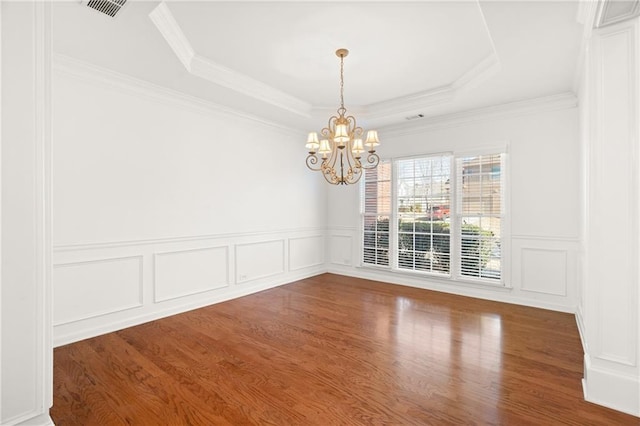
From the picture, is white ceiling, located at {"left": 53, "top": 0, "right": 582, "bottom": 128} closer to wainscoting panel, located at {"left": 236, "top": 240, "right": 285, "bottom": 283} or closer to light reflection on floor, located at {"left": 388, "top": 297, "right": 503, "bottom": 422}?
wainscoting panel, located at {"left": 236, "top": 240, "right": 285, "bottom": 283}

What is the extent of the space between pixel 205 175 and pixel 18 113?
2817 millimetres

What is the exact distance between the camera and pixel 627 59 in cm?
213

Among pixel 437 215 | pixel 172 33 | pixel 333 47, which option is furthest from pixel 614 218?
pixel 172 33

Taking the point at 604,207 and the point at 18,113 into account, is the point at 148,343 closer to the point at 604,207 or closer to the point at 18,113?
the point at 18,113

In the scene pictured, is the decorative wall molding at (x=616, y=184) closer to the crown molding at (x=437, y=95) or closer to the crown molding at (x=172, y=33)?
the crown molding at (x=437, y=95)

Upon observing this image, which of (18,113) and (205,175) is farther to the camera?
(205,175)

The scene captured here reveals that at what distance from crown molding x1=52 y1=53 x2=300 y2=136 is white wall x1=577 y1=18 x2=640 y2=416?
→ 4.10m

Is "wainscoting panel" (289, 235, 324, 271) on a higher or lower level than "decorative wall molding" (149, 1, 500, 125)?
lower

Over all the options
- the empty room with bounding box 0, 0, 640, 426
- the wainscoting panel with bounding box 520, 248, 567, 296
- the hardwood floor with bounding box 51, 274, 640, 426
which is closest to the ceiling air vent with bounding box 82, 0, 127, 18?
the empty room with bounding box 0, 0, 640, 426

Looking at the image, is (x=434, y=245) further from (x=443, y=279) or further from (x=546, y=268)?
(x=546, y=268)

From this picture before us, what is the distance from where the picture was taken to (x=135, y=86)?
144 inches

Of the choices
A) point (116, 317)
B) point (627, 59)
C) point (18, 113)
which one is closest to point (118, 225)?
point (116, 317)

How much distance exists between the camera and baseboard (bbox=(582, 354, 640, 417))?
2.10m

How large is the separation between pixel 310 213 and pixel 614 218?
4.65 meters
